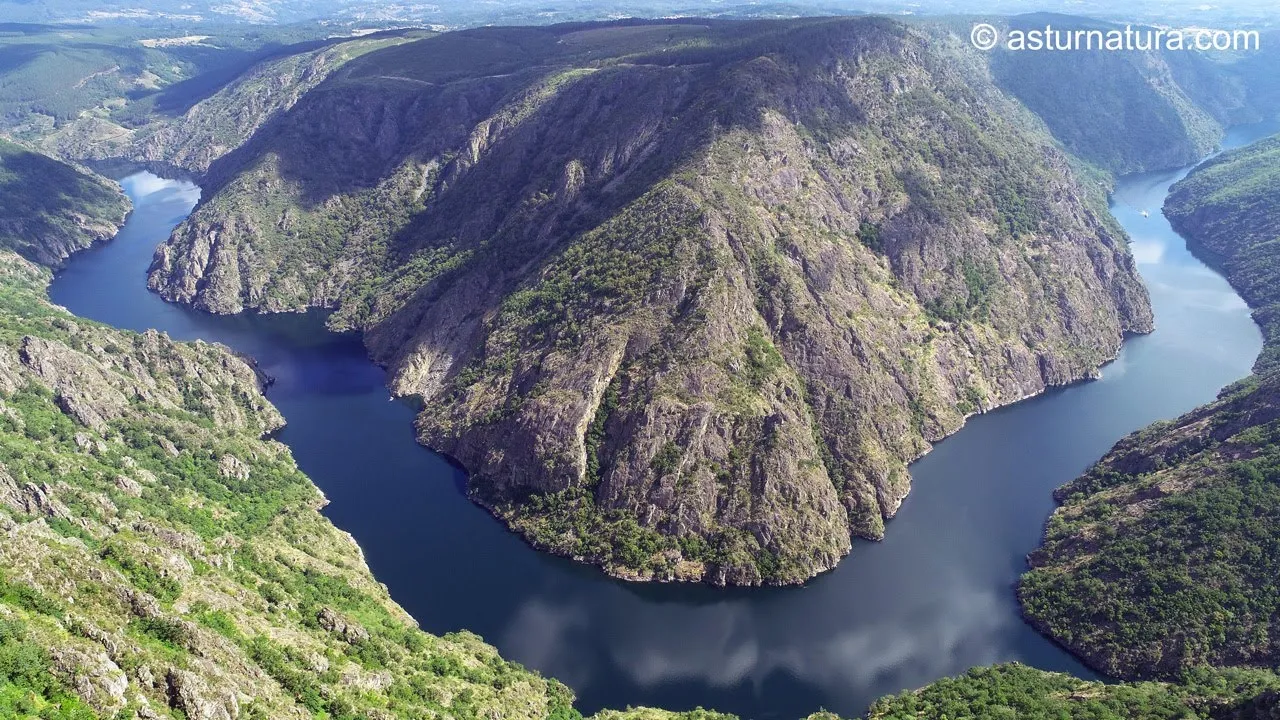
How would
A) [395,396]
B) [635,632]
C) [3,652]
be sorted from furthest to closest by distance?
[395,396], [635,632], [3,652]

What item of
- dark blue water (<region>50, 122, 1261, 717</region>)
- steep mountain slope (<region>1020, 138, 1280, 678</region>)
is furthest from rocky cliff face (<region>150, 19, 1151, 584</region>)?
steep mountain slope (<region>1020, 138, 1280, 678</region>)

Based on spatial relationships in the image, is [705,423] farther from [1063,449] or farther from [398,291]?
[398,291]

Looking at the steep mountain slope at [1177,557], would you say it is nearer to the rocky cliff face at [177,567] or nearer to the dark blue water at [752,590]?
the dark blue water at [752,590]

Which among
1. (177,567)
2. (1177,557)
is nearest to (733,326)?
(1177,557)

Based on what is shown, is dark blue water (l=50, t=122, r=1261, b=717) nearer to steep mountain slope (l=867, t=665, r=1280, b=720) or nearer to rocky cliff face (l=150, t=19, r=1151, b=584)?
rocky cliff face (l=150, t=19, r=1151, b=584)

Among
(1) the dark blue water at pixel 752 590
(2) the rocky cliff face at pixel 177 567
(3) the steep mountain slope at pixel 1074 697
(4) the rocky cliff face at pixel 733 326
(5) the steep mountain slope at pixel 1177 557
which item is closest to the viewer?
(2) the rocky cliff face at pixel 177 567

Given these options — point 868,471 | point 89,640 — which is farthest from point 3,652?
point 868,471

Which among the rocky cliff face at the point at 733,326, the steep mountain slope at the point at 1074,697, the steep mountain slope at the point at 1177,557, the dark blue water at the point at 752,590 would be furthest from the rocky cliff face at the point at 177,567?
the steep mountain slope at the point at 1177,557
